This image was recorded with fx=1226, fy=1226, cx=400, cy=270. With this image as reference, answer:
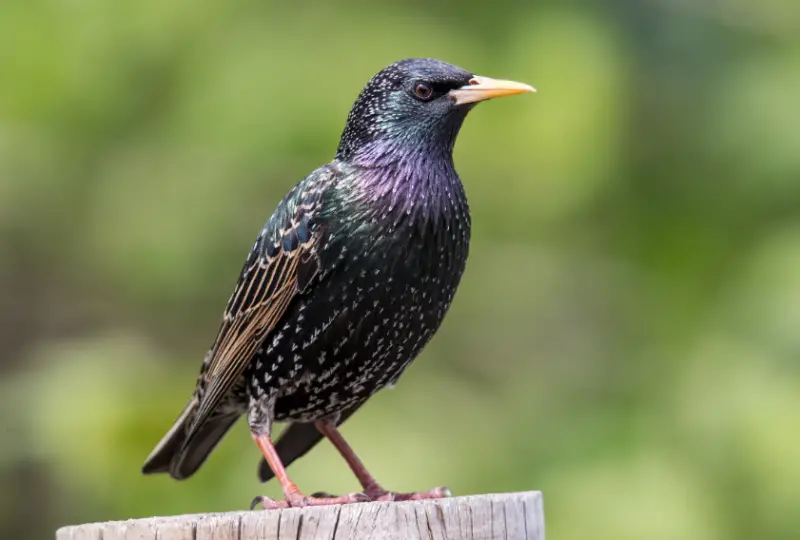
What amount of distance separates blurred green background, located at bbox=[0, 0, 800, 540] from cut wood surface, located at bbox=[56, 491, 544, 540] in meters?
2.10

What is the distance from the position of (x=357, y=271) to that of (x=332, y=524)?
0.94 metres

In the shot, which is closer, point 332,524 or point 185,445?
point 332,524

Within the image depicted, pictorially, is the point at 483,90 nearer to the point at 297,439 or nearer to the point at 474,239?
the point at 297,439

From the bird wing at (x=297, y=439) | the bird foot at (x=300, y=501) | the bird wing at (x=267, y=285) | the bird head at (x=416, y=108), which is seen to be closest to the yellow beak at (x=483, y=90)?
the bird head at (x=416, y=108)

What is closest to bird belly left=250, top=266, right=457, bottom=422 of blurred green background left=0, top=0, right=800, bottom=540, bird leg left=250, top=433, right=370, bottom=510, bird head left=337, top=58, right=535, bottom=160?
bird leg left=250, top=433, right=370, bottom=510

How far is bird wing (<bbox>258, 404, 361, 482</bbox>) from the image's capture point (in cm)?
396

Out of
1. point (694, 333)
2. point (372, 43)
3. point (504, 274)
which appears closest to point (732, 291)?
point (694, 333)

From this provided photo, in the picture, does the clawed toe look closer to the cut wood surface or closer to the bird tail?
the cut wood surface

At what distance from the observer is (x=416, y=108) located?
362 cm

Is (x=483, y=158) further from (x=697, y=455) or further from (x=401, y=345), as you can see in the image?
(x=401, y=345)

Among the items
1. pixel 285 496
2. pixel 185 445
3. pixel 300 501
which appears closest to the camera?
pixel 300 501

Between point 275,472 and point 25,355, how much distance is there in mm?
2817

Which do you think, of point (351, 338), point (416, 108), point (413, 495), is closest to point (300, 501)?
point (413, 495)

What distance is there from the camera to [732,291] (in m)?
5.35
